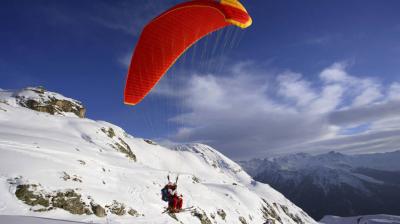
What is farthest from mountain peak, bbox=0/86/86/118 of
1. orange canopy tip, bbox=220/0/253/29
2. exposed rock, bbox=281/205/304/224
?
exposed rock, bbox=281/205/304/224

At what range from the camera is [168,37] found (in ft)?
53.3

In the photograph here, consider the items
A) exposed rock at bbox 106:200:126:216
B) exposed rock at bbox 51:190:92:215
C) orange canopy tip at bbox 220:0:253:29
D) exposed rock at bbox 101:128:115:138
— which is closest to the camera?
orange canopy tip at bbox 220:0:253:29

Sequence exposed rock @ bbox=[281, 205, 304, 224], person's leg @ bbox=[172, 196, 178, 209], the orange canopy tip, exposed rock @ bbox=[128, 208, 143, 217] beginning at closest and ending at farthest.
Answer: the orange canopy tip < person's leg @ bbox=[172, 196, 178, 209] < exposed rock @ bbox=[128, 208, 143, 217] < exposed rock @ bbox=[281, 205, 304, 224]

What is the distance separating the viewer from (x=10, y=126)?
146 ft

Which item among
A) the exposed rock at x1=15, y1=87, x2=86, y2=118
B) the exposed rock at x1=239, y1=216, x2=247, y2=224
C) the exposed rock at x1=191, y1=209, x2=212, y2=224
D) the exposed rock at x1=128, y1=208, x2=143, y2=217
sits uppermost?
the exposed rock at x1=15, y1=87, x2=86, y2=118

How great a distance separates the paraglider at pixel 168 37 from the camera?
14714 millimetres

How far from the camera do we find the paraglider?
14.7m

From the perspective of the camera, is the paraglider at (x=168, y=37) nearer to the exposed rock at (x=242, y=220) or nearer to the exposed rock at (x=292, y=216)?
the exposed rock at (x=242, y=220)

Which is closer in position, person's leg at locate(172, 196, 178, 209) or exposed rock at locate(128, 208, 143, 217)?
person's leg at locate(172, 196, 178, 209)

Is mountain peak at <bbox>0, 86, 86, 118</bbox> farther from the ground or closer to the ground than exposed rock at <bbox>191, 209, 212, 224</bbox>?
farther from the ground

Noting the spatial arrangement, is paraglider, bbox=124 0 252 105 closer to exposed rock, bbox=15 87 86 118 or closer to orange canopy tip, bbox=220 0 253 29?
orange canopy tip, bbox=220 0 253 29

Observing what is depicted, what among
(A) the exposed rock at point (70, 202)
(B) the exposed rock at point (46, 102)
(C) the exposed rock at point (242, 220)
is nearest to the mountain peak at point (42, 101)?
(B) the exposed rock at point (46, 102)

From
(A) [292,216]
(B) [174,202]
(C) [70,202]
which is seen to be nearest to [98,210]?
(C) [70,202]

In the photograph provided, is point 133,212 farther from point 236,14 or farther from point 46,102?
point 46,102
